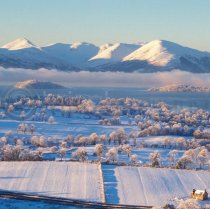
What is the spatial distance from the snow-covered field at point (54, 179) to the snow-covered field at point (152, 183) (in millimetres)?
592

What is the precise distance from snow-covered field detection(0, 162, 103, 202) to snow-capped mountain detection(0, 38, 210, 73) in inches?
4264

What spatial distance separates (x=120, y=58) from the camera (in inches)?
7131

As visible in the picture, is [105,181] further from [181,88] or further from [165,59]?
[165,59]

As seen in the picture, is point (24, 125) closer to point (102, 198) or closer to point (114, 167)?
point (114, 167)

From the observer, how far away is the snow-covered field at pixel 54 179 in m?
19.3

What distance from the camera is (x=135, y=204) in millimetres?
18031

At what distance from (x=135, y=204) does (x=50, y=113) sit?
120ft

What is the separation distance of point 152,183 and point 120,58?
16087 cm

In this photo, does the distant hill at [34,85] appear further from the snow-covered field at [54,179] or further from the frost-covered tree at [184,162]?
the snow-covered field at [54,179]

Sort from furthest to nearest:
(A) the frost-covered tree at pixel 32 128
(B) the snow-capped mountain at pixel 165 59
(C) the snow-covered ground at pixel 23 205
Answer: (B) the snow-capped mountain at pixel 165 59, (A) the frost-covered tree at pixel 32 128, (C) the snow-covered ground at pixel 23 205

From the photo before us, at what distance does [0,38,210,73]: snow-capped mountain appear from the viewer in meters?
144

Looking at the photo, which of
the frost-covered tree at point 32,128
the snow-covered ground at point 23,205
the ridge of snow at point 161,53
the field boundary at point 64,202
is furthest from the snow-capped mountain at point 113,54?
the snow-covered ground at point 23,205

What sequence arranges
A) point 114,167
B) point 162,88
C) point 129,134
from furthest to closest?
point 162,88
point 129,134
point 114,167

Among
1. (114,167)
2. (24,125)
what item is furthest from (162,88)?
(114,167)
